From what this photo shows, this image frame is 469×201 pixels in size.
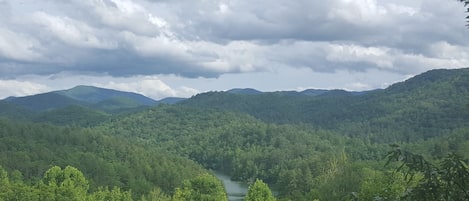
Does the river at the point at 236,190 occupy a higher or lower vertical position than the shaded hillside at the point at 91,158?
lower

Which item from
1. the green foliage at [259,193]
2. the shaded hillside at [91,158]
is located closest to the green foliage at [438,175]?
the green foliage at [259,193]

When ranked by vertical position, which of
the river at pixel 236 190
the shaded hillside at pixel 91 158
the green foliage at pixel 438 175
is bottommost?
the river at pixel 236 190

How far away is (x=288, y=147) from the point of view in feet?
640

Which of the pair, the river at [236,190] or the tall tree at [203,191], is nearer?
the tall tree at [203,191]

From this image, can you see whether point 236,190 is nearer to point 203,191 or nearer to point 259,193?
point 203,191

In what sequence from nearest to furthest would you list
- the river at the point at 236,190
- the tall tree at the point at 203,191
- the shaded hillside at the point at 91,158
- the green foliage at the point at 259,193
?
1. the green foliage at the point at 259,193
2. the tall tree at the point at 203,191
3. the river at the point at 236,190
4. the shaded hillside at the point at 91,158

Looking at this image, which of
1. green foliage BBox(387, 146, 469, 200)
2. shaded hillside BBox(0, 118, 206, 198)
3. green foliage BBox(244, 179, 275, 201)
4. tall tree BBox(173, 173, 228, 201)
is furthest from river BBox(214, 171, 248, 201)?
green foliage BBox(387, 146, 469, 200)

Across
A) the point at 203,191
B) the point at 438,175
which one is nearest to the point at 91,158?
the point at 203,191

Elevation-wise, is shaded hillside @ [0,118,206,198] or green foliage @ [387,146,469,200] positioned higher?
green foliage @ [387,146,469,200]

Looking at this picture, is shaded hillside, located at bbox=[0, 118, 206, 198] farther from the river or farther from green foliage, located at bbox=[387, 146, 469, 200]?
green foliage, located at bbox=[387, 146, 469, 200]

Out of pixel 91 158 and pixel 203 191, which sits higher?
pixel 203 191

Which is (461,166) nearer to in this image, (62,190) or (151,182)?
(62,190)

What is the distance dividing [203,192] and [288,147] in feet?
426

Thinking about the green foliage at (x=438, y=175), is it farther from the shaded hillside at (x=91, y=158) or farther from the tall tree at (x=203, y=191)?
the shaded hillside at (x=91, y=158)
